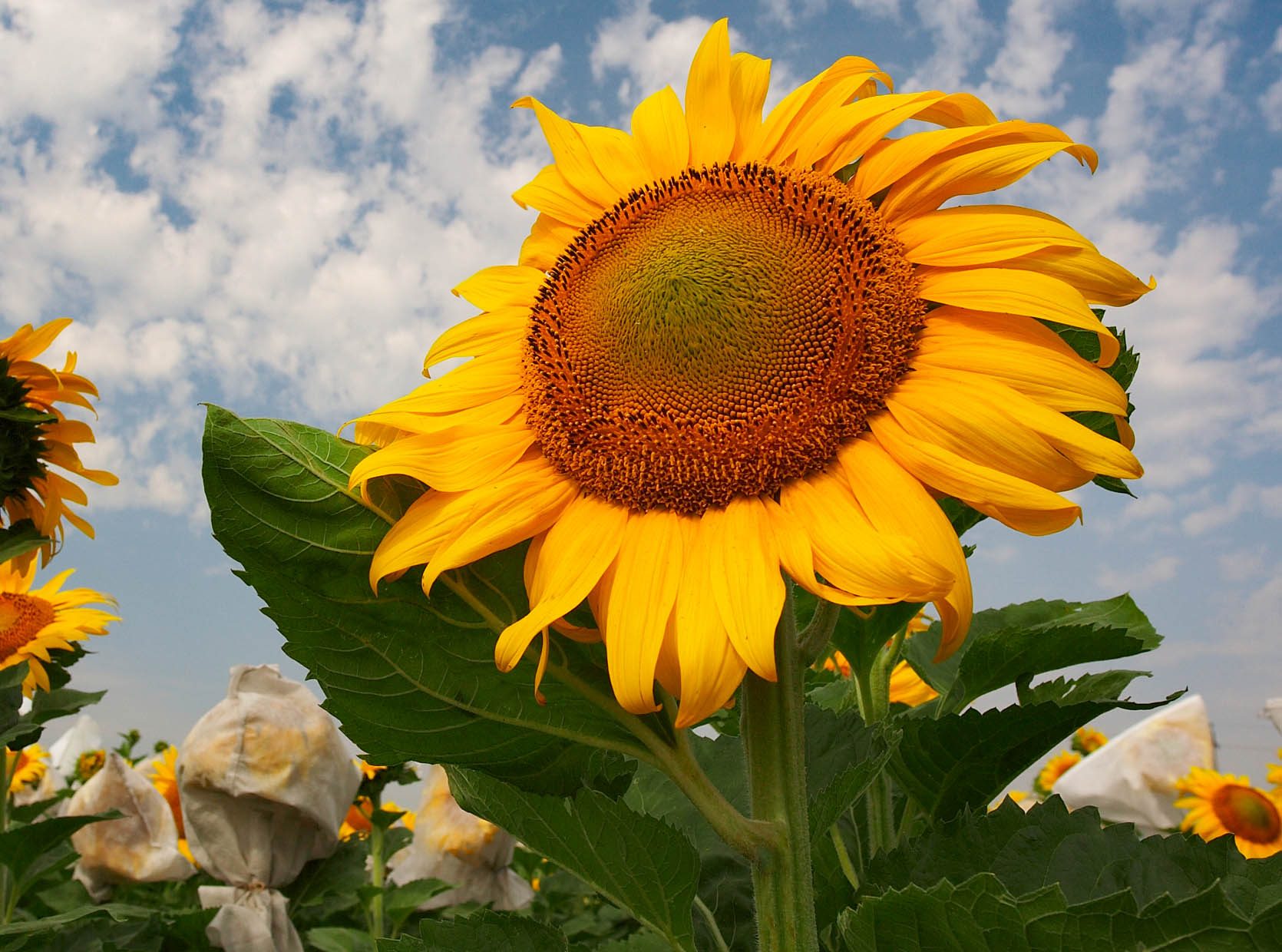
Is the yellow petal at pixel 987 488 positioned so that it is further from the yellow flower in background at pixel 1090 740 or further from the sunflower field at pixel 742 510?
the yellow flower in background at pixel 1090 740

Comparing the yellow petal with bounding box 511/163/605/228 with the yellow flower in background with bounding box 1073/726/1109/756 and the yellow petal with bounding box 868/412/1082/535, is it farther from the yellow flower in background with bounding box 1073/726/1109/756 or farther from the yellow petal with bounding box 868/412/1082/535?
the yellow flower in background with bounding box 1073/726/1109/756

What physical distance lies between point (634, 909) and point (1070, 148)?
2.87 feet

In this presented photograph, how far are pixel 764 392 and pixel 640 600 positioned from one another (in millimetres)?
227

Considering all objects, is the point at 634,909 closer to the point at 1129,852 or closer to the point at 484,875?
the point at 1129,852

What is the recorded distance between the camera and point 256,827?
2.99m

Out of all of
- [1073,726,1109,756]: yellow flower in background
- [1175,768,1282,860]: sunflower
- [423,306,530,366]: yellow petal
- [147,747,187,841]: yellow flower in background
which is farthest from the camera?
[1073,726,1109,756]: yellow flower in background

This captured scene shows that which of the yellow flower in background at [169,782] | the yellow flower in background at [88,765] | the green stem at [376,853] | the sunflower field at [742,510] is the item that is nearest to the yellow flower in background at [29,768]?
the yellow flower in background at [88,765]

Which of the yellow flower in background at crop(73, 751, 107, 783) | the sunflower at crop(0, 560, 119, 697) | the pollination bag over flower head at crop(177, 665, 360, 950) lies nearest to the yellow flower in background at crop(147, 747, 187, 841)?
the yellow flower in background at crop(73, 751, 107, 783)

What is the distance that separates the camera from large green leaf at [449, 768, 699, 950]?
0.94m

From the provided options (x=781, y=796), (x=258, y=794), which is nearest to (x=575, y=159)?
(x=781, y=796)

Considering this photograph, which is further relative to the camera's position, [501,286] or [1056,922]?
[501,286]

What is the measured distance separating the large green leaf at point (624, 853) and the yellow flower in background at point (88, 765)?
215 inches

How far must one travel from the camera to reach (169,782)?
4859 millimetres

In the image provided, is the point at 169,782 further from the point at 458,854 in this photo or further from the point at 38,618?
the point at 458,854
